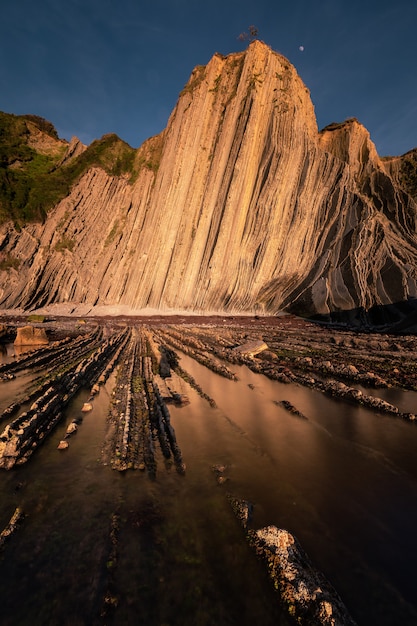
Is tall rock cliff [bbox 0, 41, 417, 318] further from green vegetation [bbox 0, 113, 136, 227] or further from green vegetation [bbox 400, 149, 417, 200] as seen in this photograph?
green vegetation [bbox 400, 149, 417, 200]

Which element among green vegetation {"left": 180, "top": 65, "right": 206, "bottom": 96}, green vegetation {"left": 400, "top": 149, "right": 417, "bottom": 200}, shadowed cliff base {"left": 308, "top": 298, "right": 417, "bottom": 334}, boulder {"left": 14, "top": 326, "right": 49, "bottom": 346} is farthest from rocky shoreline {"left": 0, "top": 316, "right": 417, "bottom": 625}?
green vegetation {"left": 400, "top": 149, "right": 417, "bottom": 200}

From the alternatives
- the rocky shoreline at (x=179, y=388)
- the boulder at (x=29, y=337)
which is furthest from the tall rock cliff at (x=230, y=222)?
the boulder at (x=29, y=337)

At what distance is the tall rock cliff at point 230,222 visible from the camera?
43719 mm

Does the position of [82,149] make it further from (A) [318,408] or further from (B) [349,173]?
(A) [318,408]

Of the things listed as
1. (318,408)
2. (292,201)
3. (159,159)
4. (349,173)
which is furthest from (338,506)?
(159,159)

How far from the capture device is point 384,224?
43.9m

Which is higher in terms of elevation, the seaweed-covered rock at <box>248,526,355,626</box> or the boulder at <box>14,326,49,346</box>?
the seaweed-covered rock at <box>248,526,355,626</box>

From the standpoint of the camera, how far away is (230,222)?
45.1 metres

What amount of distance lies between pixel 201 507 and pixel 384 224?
48.9 m

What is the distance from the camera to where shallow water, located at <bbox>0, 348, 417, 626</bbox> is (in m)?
3.24

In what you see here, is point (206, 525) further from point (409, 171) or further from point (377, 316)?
point (409, 171)

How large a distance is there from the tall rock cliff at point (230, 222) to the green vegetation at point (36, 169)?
2899mm

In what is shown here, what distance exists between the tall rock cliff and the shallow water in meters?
33.4

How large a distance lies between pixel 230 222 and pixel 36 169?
Result: 44055 millimetres
